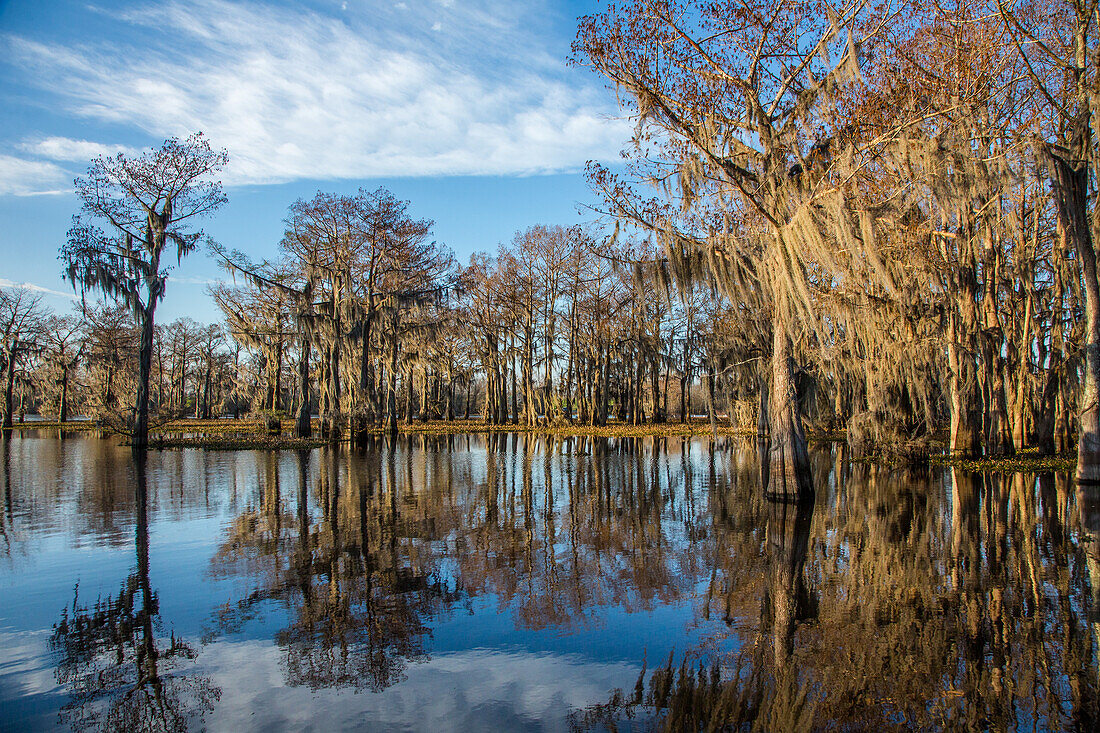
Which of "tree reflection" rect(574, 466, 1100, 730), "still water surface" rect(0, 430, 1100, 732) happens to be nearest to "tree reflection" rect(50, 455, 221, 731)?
"still water surface" rect(0, 430, 1100, 732)

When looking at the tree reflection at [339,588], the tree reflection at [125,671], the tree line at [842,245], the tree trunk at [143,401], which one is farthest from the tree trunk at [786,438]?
the tree trunk at [143,401]

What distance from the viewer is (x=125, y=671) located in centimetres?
455

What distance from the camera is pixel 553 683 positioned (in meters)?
4.45

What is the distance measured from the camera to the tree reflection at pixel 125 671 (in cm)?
390

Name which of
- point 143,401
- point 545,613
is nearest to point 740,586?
point 545,613

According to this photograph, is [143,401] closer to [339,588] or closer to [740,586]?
[339,588]

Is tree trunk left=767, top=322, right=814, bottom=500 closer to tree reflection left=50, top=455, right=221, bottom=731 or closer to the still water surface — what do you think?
the still water surface

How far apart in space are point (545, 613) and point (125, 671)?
3183mm

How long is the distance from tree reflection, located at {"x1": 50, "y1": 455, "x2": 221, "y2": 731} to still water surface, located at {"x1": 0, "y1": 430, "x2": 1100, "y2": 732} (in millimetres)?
23

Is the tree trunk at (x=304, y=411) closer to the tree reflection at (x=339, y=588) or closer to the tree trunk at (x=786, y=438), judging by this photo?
the tree reflection at (x=339, y=588)

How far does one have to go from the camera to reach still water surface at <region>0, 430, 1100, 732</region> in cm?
402

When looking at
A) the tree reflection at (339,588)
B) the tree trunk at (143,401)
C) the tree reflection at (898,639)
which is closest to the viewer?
the tree reflection at (898,639)

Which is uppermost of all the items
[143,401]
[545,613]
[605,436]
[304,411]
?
[143,401]

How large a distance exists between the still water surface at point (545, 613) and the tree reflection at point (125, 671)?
23 millimetres
